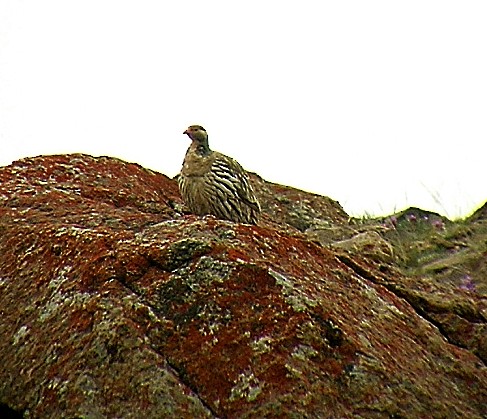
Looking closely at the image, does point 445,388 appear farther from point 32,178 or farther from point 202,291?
point 32,178

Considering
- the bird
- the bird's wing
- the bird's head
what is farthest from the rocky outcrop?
the bird's head

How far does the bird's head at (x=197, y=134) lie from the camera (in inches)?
336

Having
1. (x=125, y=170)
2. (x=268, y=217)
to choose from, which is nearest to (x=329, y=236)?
(x=268, y=217)

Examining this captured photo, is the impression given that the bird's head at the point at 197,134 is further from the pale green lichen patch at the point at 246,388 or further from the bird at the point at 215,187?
the pale green lichen patch at the point at 246,388

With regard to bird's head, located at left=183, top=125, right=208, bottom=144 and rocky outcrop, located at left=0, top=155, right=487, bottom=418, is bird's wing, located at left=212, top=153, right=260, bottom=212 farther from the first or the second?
rocky outcrop, located at left=0, top=155, right=487, bottom=418

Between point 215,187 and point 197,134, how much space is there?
2.38 ft

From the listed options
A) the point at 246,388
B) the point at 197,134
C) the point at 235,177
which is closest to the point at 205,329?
the point at 246,388

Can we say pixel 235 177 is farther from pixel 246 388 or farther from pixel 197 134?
pixel 246 388

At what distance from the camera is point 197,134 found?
859 centimetres

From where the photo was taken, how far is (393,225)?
10.3 m

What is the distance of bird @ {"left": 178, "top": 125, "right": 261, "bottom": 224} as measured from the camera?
7957 millimetres

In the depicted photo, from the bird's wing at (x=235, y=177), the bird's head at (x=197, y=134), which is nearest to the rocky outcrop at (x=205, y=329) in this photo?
the bird's wing at (x=235, y=177)

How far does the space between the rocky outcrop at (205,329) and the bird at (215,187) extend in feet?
5.03

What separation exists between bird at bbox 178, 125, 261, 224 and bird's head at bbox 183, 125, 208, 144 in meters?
0.05
